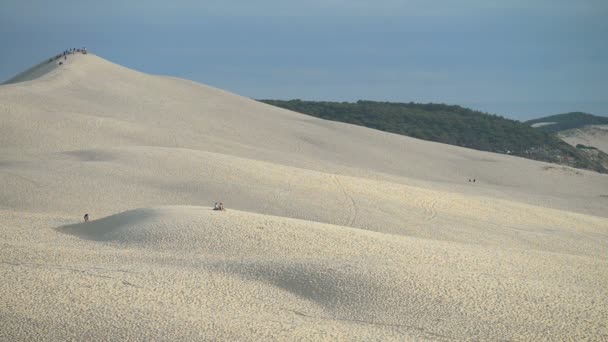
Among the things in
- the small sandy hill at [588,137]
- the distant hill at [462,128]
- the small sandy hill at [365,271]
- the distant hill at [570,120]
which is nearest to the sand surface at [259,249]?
the small sandy hill at [365,271]

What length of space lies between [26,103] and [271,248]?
26724 millimetres

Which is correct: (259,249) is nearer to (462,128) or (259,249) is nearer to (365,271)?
(365,271)

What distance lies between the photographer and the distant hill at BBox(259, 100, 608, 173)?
62500 millimetres

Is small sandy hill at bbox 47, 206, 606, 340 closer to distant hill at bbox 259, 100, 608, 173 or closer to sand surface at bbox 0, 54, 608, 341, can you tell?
sand surface at bbox 0, 54, 608, 341

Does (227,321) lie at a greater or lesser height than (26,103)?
lesser

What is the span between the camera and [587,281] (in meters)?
15.4

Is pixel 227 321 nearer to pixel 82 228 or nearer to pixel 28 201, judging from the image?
pixel 82 228

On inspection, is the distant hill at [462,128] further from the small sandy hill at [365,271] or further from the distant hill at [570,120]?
the small sandy hill at [365,271]

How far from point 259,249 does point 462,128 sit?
2288 inches

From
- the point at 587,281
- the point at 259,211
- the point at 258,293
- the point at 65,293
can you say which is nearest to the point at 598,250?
the point at 587,281

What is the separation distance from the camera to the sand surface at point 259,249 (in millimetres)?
11531

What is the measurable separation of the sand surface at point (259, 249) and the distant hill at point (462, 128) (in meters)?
24.9

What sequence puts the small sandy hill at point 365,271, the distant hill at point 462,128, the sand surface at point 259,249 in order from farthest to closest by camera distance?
1. the distant hill at point 462,128
2. the small sandy hill at point 365,271
3. the sand surface at point 259,249

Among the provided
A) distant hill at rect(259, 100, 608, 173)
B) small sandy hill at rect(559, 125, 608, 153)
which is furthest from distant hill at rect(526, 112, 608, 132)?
distant hill at rect(259, 100, 608, 173)
